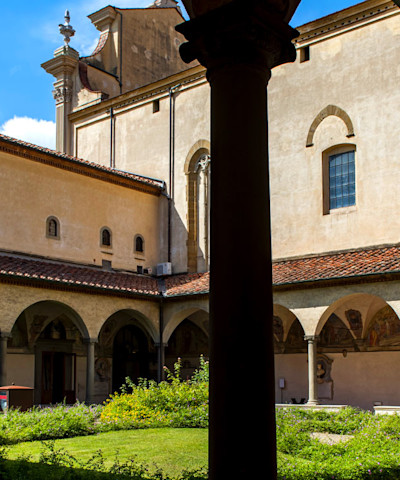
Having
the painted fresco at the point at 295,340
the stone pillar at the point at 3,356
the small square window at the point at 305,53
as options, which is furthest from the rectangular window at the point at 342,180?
the stone pillar at the point at 3,356

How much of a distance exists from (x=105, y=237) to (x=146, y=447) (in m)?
13.0

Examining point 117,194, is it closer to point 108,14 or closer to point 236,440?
point 108,14

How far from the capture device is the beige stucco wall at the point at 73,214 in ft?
69.6

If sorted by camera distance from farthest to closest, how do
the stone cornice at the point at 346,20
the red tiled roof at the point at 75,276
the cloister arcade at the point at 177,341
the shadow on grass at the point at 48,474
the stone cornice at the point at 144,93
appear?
the stone cornice at the point at 144,93, the stone cornice at the point at 346,20, the cloister arcade at the point at 177,341, the red tiled roof at the point at 75,276, the shadow on grass at the point at 48,474

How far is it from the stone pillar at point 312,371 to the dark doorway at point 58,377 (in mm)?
7780

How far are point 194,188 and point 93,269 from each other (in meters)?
4.78

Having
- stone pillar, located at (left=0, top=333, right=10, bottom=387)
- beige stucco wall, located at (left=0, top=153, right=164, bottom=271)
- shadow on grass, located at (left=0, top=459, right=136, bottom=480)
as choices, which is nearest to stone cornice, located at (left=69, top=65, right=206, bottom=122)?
beige stucco wall, located at (left=0, top=153, right=164, bottom=271)

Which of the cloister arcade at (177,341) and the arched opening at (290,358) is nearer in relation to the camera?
the cloister arcade at (177,341)

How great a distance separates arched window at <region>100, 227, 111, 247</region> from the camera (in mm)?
23844

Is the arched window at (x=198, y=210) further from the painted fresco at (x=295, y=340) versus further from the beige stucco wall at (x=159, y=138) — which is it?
the painted fresco at (x=295, y=340)

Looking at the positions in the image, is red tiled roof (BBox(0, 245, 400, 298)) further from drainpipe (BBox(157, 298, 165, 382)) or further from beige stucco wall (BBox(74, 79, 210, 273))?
beige stucco wall (BBox(74, 79, 210, 273))

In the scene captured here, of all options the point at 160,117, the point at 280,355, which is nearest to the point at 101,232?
the point at 160,117

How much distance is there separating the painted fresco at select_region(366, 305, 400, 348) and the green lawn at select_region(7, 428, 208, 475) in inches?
315

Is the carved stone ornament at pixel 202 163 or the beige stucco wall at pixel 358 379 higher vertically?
the carved stone ornament at pixel 202 163
